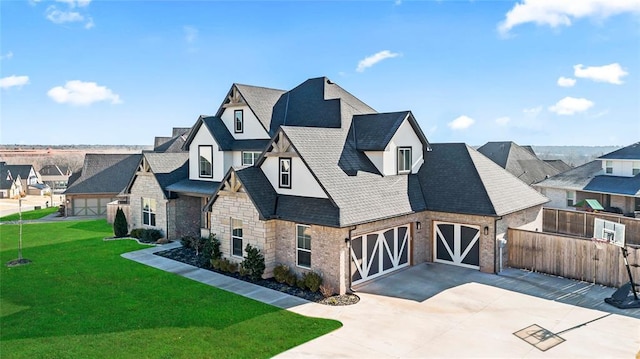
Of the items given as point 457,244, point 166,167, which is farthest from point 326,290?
point 166,167

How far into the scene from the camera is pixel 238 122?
89.1 ft

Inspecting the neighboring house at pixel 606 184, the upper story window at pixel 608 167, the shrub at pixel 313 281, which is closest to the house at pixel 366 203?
the shrub at pixel 313 281

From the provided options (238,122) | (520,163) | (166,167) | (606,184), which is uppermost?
(238,122)

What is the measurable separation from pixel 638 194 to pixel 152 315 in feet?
105

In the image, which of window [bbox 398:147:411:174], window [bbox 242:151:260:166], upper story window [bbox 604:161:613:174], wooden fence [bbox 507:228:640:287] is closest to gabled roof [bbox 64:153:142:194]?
window [bbox 242:151:260:166]

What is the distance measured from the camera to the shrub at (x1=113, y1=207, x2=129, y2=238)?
92.3 feet

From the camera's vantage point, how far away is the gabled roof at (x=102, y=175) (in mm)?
39562

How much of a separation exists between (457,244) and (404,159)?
505 cm

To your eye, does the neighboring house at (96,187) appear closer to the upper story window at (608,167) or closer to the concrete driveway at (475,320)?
the concrete driveway at (475,320)

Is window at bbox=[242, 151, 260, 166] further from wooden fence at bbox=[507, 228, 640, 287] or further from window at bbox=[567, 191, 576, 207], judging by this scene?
window at bbox=[567, 191, 576, 207]

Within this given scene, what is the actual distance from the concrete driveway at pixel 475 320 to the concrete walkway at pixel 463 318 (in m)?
0.03

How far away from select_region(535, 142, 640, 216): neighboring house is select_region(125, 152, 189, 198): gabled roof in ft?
98.4

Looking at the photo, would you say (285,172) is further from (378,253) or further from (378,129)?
(378,129)

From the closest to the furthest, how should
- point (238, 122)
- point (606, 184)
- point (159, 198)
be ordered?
point (238, 122) < point (159, 198) < point (606, 184)
